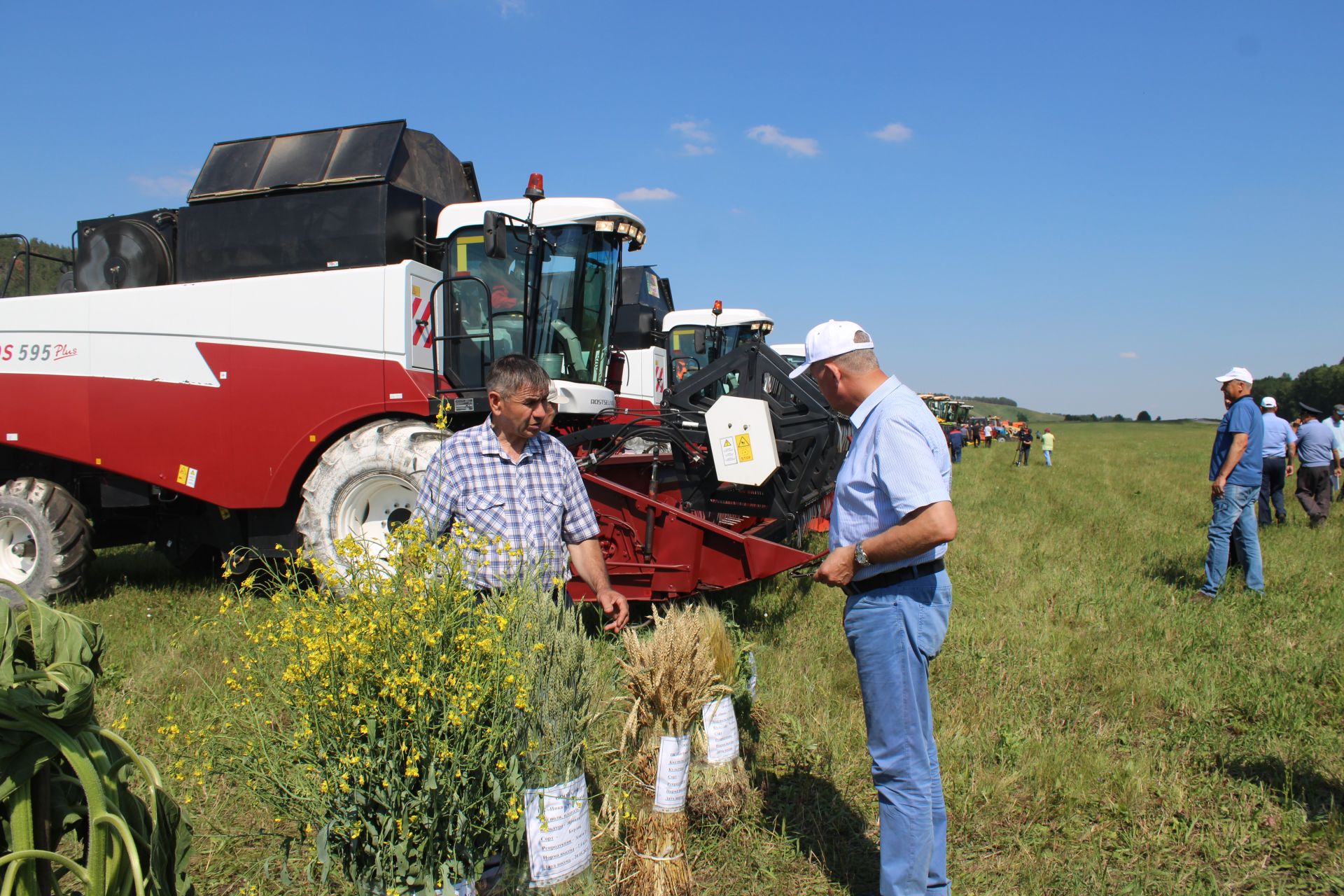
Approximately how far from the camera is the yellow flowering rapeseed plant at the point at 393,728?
78.9 inches

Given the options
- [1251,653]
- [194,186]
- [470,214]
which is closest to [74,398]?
[194,186]

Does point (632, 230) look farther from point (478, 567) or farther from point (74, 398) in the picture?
point (74, 398)

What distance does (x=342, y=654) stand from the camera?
6.75ft

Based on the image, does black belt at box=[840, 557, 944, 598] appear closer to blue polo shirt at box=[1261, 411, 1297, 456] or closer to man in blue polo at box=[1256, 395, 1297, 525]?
man in blue polo at box=[1256, 395, 1297, 525]

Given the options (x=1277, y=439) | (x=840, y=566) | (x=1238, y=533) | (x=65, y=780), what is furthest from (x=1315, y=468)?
(x=65, y=780)

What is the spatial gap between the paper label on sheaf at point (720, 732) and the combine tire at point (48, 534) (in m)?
6.06

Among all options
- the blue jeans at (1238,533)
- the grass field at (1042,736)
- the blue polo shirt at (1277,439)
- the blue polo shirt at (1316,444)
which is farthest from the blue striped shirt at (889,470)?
the blue polo shirt at (1316,444)

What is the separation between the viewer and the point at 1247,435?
6.23 m

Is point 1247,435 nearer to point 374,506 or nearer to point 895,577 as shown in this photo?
point 895,577

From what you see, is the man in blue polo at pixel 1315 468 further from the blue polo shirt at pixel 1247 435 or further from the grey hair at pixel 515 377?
the grey hair at pixel 515 377

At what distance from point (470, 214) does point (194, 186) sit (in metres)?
2.64

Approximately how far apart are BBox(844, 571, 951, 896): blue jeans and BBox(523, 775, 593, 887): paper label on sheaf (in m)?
0.92

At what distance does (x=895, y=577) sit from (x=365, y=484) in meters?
4.25

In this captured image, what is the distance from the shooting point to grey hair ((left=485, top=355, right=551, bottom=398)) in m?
2.98
